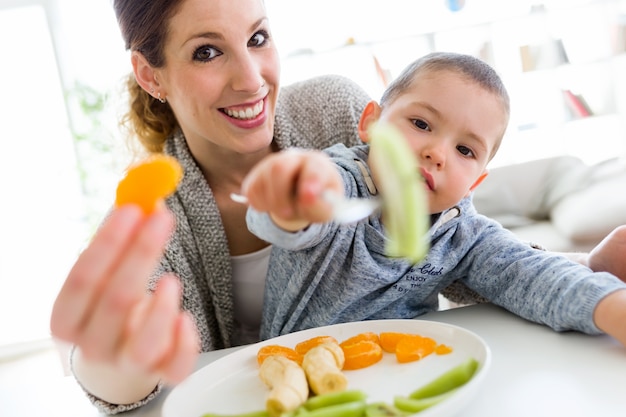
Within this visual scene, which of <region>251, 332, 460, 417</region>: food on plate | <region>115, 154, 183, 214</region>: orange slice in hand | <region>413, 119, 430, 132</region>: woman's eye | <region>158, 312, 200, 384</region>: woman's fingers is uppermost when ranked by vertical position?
<region>115, 154, 183, 214</region>: orange slice in hand

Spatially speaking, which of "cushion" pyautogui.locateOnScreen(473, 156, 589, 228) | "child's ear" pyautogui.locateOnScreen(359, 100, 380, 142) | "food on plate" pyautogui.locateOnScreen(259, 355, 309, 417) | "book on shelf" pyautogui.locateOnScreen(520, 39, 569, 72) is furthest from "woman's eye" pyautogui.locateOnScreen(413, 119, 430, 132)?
"book on shelf" pyautogui.locateOnScreen(520, 39, 569, 72)

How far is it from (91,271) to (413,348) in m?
0.40

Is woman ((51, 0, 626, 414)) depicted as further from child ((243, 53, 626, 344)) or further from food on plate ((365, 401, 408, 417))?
food on plate ((365, 401, 408, 417))

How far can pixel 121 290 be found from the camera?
47 cm

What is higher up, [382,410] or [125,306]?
[125,306]

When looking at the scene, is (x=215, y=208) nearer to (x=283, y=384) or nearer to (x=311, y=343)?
(x=311, y=343)

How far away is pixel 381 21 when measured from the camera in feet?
12.2

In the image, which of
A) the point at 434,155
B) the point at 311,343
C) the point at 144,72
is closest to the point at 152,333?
the point at 311,343

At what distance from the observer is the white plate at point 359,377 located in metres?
0.68

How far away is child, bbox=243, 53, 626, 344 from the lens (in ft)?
2.69

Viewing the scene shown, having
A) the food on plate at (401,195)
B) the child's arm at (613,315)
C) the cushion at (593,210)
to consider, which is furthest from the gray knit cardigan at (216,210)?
the cushion at (593,210)

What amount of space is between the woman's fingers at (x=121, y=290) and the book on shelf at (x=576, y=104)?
3621 millimetres

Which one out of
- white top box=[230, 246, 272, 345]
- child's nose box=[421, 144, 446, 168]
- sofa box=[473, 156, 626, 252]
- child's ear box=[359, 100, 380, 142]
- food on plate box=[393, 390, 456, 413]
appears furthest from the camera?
sofa box=[473, 156, 626, 252]

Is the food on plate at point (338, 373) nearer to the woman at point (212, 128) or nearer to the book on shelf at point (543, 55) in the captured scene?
the woman at point (212, 128)
